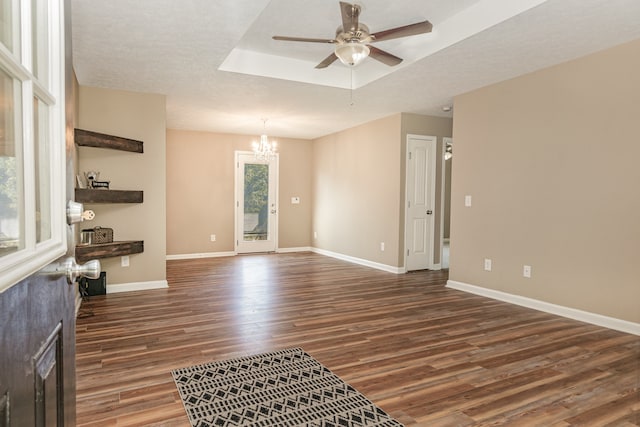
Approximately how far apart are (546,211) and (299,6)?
3.16 metres

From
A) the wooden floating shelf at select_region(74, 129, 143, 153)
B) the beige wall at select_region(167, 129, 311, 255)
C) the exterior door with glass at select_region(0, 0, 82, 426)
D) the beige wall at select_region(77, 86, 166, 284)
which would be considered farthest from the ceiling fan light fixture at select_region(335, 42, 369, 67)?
the beige wall at select_region(167, 129, 311, 255)

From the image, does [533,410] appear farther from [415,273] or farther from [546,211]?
[415,273]

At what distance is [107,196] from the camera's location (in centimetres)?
418

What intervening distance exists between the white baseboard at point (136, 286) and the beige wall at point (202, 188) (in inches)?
97.4

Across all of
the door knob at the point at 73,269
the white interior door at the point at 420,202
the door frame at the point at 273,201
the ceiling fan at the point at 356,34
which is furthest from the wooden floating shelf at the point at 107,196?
the white interior door at the point at 420,202

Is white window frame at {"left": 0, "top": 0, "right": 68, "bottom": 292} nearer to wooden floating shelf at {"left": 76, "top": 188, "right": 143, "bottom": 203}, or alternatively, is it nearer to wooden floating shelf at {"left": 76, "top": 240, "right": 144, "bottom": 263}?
wooden floating shelf at {"left": 76, "top": 240, "right": 144, "bottom": 263}

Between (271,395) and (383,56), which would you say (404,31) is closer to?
(383,56)

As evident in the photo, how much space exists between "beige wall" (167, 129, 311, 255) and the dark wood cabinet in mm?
2730

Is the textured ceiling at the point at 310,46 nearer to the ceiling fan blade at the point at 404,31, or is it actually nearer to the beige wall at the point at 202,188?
the ceiling fan blade at the point at 404,31

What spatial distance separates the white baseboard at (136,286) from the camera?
4.69 m

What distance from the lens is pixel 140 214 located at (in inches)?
192

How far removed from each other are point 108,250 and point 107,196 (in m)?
0.60

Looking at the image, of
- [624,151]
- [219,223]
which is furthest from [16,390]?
[219,223]

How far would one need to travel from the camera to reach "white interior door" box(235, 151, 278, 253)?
7941mm
